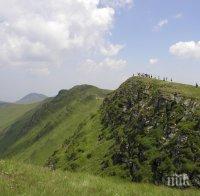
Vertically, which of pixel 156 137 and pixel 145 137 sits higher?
pixel 156 137

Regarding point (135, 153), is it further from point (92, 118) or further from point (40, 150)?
point (40, 150)

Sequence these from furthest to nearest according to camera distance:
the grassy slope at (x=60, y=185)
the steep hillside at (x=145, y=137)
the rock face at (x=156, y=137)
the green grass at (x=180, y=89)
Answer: the green grass at (x=180, y=89)
the steep hillside at (x=145, y=137)
the rock face at (x=156, y=137)
the grassy slope at (x=60, y=185)

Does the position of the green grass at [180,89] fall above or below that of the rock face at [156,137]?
above

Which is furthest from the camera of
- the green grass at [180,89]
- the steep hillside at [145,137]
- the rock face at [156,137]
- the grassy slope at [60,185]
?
the green grass at [180,89]

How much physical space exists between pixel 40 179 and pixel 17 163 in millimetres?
3681

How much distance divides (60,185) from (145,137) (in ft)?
250

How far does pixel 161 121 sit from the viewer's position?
9212 cm

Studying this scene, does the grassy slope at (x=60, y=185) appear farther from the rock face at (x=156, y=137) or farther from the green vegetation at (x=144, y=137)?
the rock face at (x=156, y=137)

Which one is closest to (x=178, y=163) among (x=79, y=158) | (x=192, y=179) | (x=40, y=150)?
(x=192, y=179)

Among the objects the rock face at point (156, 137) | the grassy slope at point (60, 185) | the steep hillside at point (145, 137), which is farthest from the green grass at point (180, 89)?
the grassy slope at point (60, 185)

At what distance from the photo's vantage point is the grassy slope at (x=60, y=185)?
53.0 feet

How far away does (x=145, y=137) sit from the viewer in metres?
92.6

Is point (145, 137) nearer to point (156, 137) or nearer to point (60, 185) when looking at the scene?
point (156, 137)

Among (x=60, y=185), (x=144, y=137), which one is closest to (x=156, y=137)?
(x=144, y=137)
